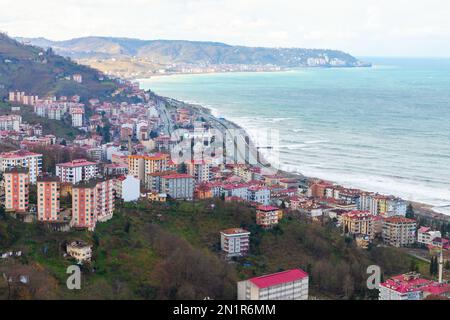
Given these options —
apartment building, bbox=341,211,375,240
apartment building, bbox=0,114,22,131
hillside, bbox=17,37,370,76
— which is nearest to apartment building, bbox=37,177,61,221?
apartment building, bbox=341,211,375,240

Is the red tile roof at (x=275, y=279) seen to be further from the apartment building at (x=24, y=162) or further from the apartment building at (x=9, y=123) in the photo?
the apartment building at (x=9, y=123)

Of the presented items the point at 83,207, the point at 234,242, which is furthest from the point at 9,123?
the point at 234,242

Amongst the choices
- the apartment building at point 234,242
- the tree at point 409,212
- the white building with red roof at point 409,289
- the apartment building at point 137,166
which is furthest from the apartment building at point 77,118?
the white building with red roof at point 409,289

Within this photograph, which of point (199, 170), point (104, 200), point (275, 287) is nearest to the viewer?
point (275, 287)

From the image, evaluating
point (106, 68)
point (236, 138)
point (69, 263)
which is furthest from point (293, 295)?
point (106, 68)

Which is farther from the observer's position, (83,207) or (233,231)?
(233,231)

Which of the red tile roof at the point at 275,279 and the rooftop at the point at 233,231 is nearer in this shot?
the red tile roof at the point at 275,279

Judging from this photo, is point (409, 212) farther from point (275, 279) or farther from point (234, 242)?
point (275, 279)
